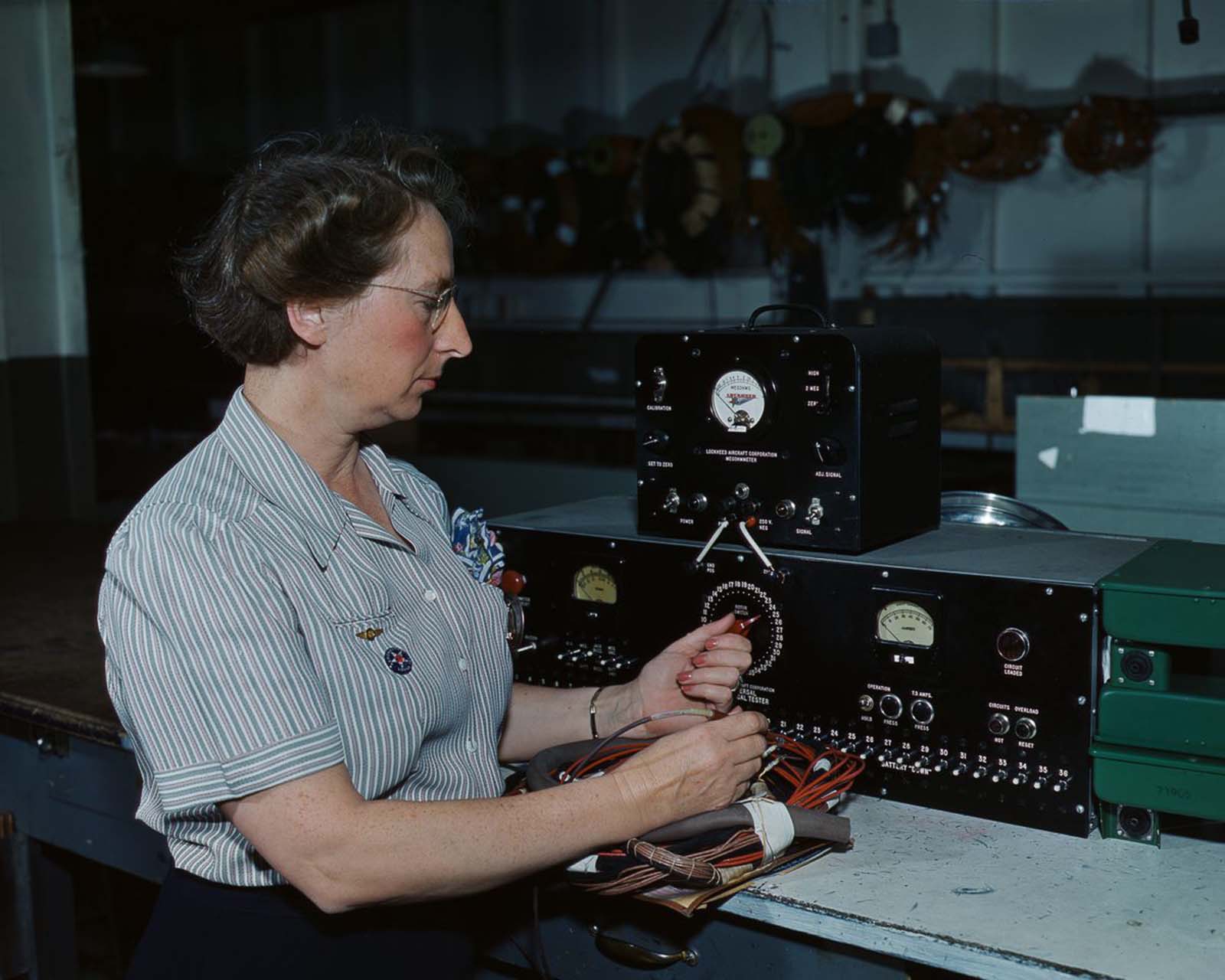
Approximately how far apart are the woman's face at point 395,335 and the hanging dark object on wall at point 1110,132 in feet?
16.4

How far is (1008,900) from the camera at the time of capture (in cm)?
123

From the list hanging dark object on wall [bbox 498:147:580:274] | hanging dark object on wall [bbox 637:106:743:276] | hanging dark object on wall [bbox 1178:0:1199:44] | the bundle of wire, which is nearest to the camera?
the bundle of wire

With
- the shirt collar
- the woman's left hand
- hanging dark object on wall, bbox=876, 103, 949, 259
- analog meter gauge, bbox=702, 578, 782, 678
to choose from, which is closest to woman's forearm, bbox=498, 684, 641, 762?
the woman's left hand

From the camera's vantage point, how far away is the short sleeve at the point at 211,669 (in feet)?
3.72

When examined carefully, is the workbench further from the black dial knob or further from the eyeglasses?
the eyeglasses

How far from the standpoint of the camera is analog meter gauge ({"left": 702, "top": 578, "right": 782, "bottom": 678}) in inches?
59.7

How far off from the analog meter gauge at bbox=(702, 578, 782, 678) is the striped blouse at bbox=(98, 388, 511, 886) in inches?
11.0

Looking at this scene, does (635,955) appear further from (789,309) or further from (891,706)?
(789,309)

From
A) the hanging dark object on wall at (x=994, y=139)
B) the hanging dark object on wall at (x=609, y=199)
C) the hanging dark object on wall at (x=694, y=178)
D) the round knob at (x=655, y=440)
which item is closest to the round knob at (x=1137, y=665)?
the round knob at (x=655, y=440)

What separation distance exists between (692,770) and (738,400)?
1.50 feet

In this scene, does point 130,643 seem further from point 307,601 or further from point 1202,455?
point 1202,455

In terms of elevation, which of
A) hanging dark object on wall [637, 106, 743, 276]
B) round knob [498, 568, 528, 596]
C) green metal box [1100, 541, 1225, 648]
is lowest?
round knob [498, 568, 528, 596]

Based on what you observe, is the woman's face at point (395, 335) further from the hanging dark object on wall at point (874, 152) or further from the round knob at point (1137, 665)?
the hanging dark object on wall at point (874, 152)

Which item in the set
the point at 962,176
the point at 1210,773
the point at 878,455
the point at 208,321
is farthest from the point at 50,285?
the point at 962,176
